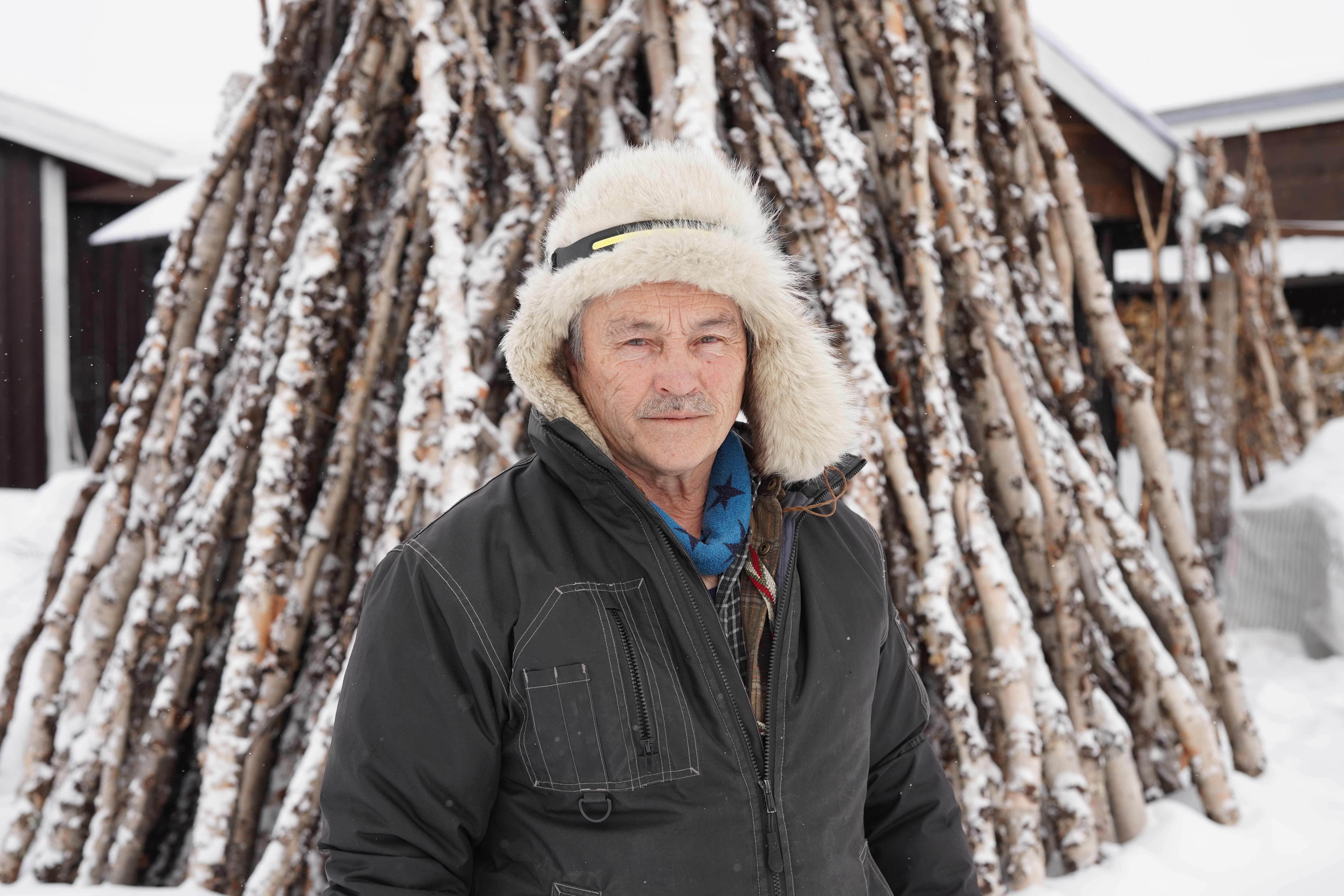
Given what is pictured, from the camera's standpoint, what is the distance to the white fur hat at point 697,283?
1.42 meters

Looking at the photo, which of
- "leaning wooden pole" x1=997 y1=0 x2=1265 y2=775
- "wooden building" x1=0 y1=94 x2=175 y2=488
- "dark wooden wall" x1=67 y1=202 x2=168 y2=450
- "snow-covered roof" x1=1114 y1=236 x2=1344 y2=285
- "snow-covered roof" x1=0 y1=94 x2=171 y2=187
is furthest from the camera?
"snow-covered roof" x1=1114 y1=236 x2=1344 y2=285

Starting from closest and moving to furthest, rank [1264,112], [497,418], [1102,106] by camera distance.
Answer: [497,418] → [1102,106] → [1264,112]

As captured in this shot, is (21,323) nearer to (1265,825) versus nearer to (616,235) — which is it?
(616,235)

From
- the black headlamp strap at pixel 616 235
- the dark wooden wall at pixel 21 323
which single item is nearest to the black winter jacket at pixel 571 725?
the black headlamp strap at pixel 616 235

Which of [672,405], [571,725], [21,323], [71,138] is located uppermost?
[71,138]

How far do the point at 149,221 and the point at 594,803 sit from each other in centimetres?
889

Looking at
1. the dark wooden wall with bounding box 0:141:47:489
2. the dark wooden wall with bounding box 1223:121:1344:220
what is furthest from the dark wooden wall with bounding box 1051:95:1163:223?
the dark wooden wall with bounding box 0:141:47:489

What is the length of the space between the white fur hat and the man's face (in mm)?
29

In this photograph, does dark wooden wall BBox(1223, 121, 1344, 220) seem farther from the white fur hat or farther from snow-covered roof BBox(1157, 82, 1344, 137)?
the white fur hat

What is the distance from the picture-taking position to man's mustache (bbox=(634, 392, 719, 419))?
4.65 ft

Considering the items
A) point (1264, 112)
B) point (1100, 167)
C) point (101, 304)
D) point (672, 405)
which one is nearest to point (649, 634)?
point (672, 405)

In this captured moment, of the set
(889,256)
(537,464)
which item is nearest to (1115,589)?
(889,256)

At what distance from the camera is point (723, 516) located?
4.92 ft

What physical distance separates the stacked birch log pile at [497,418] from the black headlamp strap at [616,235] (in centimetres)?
102
